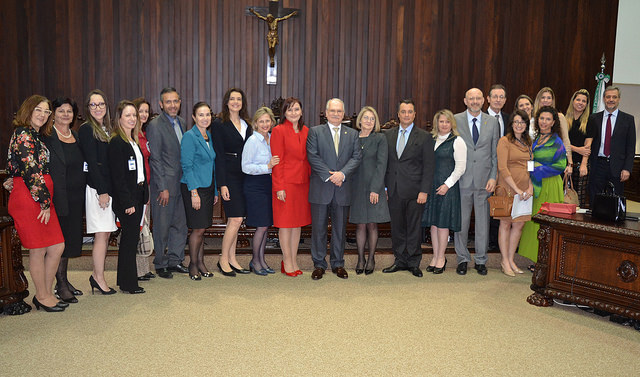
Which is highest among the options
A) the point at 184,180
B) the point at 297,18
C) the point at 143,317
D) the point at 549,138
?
the point at 297,18

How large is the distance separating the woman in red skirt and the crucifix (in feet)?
12.4

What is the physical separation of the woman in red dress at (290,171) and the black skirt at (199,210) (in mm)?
547

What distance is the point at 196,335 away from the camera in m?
3.09

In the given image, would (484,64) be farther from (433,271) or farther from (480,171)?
(433,271)

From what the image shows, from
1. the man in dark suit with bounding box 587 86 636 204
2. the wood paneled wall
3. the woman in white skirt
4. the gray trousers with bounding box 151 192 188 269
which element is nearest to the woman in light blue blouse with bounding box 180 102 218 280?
the gray trousers with bounding box 151 192 188 269

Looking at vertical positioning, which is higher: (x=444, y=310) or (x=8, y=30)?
(x=8, y=30)

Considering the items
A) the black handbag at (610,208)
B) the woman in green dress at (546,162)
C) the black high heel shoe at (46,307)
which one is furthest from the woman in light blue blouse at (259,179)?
the black handbag at (610,208)

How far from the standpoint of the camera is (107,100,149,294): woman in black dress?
3717mm

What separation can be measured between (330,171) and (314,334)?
5.04 feet

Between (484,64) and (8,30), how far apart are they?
6.22 meters

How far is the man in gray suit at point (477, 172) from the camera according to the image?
4645 mm

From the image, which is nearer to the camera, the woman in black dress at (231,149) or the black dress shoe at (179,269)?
the woman in black dress at (231,149)

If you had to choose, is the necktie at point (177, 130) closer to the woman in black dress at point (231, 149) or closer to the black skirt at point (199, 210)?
the woman in black dress at point (231, 149)

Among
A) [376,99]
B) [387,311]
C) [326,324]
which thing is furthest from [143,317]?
[376,99]
